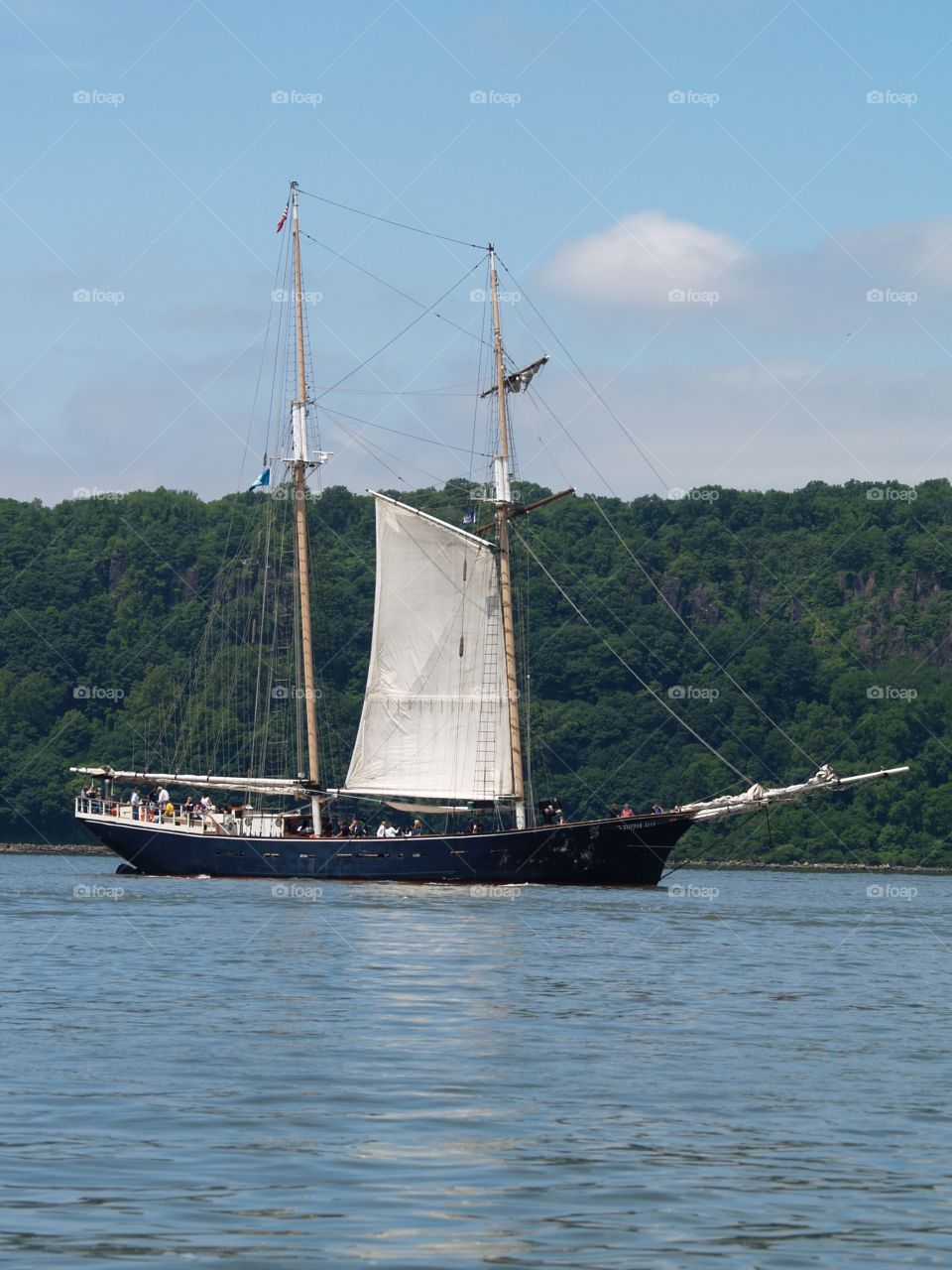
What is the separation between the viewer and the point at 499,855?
79.7m

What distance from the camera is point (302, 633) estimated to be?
279 ft

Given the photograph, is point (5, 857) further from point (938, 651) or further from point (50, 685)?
point (938, 651)

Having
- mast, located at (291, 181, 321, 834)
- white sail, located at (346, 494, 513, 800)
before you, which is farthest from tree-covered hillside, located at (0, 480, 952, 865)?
white sail, located at (346, 494, 513, 800)

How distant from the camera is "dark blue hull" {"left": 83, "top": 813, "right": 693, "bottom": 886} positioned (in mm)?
79500

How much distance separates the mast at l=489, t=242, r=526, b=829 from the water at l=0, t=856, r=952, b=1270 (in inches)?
1304

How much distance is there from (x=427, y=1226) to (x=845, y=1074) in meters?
10.6

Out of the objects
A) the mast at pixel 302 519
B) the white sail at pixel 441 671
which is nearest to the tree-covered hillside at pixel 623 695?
the mast at pixel 302 519

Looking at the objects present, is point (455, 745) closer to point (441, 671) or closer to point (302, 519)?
point (441, 671)

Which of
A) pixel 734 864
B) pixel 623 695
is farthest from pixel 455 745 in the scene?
pixel 623 695

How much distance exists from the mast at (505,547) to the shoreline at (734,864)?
67964 mm

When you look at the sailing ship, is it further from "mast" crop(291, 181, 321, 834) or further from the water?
the water

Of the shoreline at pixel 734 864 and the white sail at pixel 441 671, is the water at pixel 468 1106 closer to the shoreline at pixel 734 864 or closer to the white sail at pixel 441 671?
the white sail at pixel 441 671

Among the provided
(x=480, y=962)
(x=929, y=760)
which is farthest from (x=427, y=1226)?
(x=929, y=760)

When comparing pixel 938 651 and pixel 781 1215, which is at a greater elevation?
pixel 938 651
